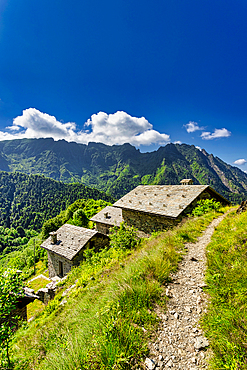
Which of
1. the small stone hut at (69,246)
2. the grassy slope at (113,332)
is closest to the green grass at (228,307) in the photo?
the grassy slope at (113,332)

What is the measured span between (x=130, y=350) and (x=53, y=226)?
190 feet

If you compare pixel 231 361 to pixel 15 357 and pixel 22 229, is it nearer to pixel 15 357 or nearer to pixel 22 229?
pixel 15 357

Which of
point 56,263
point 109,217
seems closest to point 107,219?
point 109,217

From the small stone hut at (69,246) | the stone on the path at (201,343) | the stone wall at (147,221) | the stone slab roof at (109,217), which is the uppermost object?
the stone on the path at (201,343)

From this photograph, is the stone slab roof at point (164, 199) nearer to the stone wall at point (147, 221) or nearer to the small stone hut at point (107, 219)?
the stone wall at point (147, 221)

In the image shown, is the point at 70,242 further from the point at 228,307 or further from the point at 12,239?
the point at 12,239

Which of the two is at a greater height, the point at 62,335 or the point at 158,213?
the point at 158,213

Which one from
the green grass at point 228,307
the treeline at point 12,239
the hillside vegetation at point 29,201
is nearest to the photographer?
the green grass at point 228,307

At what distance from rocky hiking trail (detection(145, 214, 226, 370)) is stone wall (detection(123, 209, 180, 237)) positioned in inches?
322

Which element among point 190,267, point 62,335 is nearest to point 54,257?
point 62,335

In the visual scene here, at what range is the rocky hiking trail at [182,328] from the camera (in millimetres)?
2381

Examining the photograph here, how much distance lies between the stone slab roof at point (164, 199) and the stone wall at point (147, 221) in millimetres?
670

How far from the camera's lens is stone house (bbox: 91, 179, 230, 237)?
41.8ft

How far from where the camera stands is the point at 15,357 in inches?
169
